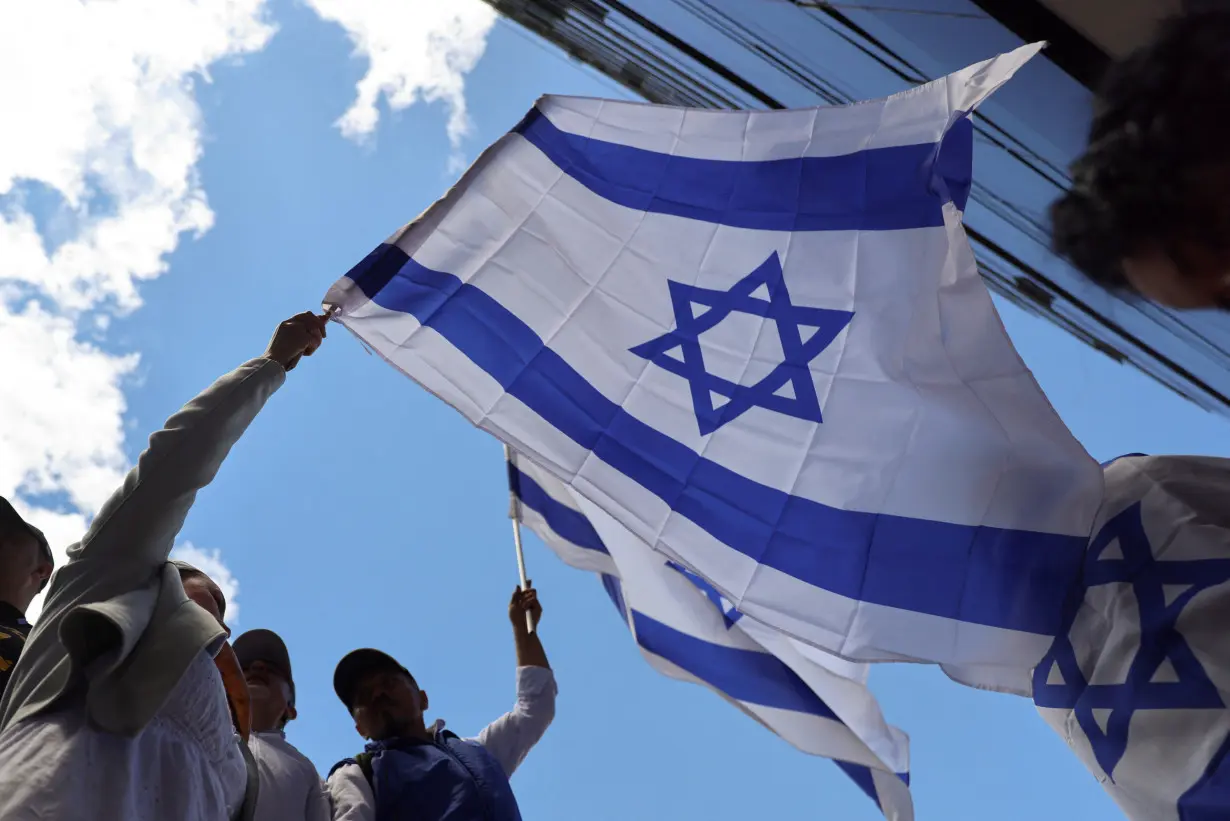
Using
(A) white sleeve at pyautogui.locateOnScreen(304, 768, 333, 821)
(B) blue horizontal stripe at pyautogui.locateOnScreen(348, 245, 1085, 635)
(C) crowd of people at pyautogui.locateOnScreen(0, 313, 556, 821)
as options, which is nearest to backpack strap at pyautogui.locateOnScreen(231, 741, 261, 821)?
(C) crowd of people at pyautogui.locateOnScreen(0, 313, 556, 821)

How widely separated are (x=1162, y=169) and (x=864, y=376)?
1.37 m

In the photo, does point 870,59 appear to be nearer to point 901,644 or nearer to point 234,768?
point 901,644

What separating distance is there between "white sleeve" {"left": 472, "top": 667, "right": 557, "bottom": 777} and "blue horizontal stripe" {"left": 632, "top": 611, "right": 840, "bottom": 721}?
1.51 ft

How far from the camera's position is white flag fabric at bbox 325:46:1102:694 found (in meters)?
2.72

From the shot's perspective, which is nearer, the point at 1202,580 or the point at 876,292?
the point at 1202,580

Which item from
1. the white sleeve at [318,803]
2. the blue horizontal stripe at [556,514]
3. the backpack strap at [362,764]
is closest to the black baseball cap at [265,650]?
the backpack strap at [362,764]

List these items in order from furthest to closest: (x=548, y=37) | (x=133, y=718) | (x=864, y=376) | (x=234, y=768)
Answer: (x=548, y=37) → (x=864, y=376) → (x=234, y=768) → (x=133, y=718)

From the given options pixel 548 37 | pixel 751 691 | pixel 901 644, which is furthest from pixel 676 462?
pixel 548 37

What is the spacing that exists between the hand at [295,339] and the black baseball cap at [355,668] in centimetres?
159

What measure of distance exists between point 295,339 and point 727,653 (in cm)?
227

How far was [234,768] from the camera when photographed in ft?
7.83

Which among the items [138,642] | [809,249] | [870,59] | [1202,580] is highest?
[870,59]

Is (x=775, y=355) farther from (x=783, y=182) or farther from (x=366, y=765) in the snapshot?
(x=366, y=765)

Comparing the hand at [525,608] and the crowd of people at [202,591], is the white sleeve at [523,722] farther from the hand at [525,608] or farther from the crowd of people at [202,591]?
the crowd of people at [202,591]
